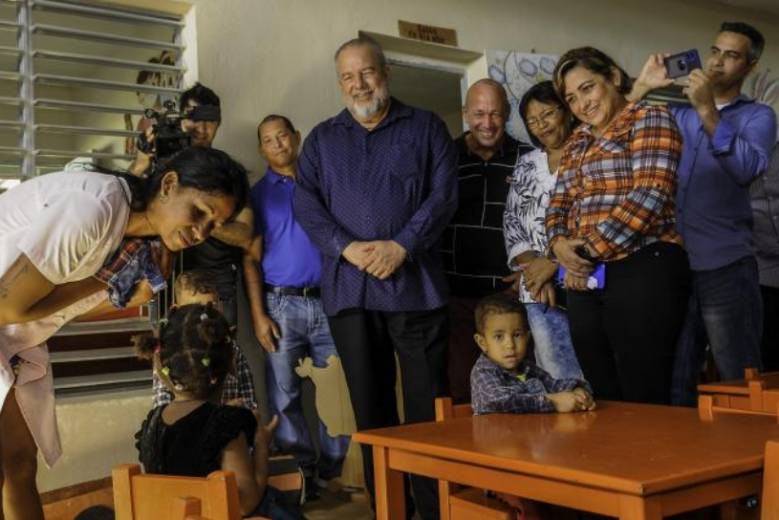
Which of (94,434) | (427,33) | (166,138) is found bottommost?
(94,434)

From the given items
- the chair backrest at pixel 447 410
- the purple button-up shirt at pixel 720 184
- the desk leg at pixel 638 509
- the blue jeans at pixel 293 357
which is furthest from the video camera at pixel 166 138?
the desk leg at pixel 638 509

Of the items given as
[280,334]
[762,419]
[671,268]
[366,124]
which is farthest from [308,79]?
[762,419]

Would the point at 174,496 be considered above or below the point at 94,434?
above

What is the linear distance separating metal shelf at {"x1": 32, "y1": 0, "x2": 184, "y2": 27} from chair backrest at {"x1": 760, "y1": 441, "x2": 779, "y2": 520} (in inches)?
118

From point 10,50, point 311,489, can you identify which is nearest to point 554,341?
point 311,489

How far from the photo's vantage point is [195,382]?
6.32ft

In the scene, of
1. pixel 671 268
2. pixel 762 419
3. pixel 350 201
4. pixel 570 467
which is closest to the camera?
pixel 570 467

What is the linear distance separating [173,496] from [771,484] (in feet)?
2.80

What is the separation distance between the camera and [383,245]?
2.67 m

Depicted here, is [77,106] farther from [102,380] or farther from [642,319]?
[642,319]

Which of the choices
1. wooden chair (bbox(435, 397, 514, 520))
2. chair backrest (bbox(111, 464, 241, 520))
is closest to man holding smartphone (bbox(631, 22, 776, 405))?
wooden chair (bbox(435, 397, 514, 520))

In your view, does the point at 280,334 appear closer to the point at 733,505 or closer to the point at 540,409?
the point at 540,409

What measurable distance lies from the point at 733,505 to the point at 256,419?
1.03m

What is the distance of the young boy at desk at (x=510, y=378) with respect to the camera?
1955mm
